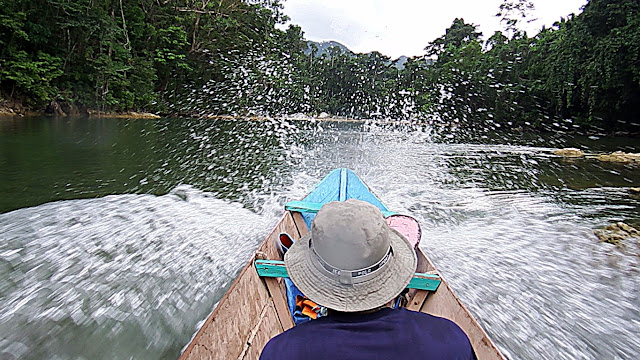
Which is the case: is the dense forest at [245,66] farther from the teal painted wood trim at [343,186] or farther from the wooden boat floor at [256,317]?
the wooden boat floor at [256,317]

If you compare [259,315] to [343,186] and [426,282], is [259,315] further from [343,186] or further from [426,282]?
[343,186]

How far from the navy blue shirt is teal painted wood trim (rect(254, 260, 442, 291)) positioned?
3.64 ft

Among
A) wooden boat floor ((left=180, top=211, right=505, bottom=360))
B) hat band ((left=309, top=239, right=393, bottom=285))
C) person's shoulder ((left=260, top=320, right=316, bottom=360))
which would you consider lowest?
wooden boat floor ((left=180, top=211, right=505, bottom=360))

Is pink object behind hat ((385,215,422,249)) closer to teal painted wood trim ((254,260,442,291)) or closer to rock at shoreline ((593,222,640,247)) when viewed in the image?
teal painted wood trim ((254,260,442,291))

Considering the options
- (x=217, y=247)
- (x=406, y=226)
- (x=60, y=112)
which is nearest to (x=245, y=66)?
(x=60, y=112)

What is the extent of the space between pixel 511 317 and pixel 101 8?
24.0m

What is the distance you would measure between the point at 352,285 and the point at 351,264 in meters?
0.06

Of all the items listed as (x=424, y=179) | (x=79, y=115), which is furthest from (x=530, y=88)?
(x=79, y=115)

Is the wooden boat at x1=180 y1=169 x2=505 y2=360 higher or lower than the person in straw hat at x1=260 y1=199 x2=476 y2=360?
lower

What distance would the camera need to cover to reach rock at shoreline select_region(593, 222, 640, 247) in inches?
182

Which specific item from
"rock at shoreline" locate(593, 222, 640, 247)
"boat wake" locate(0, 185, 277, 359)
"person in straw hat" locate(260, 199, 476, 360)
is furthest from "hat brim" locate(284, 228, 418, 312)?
"rock at shoreline" locate(593, 222, 640, 247)

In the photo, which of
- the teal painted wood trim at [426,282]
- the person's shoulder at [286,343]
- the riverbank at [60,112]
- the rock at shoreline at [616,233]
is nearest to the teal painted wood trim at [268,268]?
the teal painted wood trim at [426,282]

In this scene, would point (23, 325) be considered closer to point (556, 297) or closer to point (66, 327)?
point (66, 327)

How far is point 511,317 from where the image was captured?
3.05m
